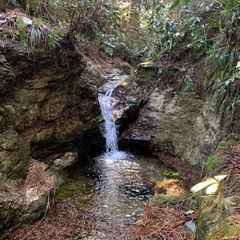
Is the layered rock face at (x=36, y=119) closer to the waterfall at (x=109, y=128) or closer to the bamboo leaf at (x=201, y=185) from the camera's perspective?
the waterfall at (x=109, y=128)

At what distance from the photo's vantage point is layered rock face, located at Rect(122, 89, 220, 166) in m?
5.64

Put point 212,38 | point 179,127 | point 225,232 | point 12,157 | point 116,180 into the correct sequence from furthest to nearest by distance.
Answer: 1. point 179,127
2. point 212,38
3. point 116,180
4. point 12,157
5. point 225,232

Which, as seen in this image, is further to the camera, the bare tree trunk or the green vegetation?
the green vegetation

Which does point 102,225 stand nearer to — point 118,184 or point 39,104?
point 118,184

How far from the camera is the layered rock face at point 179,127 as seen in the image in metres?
5.64

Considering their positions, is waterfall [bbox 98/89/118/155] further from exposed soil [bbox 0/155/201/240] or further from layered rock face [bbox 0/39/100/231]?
exposed soil [bbox 0/155/201/240]

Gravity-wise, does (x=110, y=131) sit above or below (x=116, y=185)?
above

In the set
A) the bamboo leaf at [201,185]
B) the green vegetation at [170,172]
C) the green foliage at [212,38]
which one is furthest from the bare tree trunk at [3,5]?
the bamboo leaf at [201,185]

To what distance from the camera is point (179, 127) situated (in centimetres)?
673

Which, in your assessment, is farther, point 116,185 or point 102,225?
point 116,185

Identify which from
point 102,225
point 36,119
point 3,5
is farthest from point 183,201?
point 3,5

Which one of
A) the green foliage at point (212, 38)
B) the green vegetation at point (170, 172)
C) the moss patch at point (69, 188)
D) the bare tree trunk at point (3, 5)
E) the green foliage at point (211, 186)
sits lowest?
the green vegetation at point (170, 172)

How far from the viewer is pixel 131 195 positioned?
15.5 ft

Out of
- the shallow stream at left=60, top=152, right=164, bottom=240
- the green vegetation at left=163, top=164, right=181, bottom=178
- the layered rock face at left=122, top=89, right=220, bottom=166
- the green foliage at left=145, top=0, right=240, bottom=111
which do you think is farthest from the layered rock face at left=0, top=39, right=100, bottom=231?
the green foliage at left=145, top=0, right=240, bottom=111
